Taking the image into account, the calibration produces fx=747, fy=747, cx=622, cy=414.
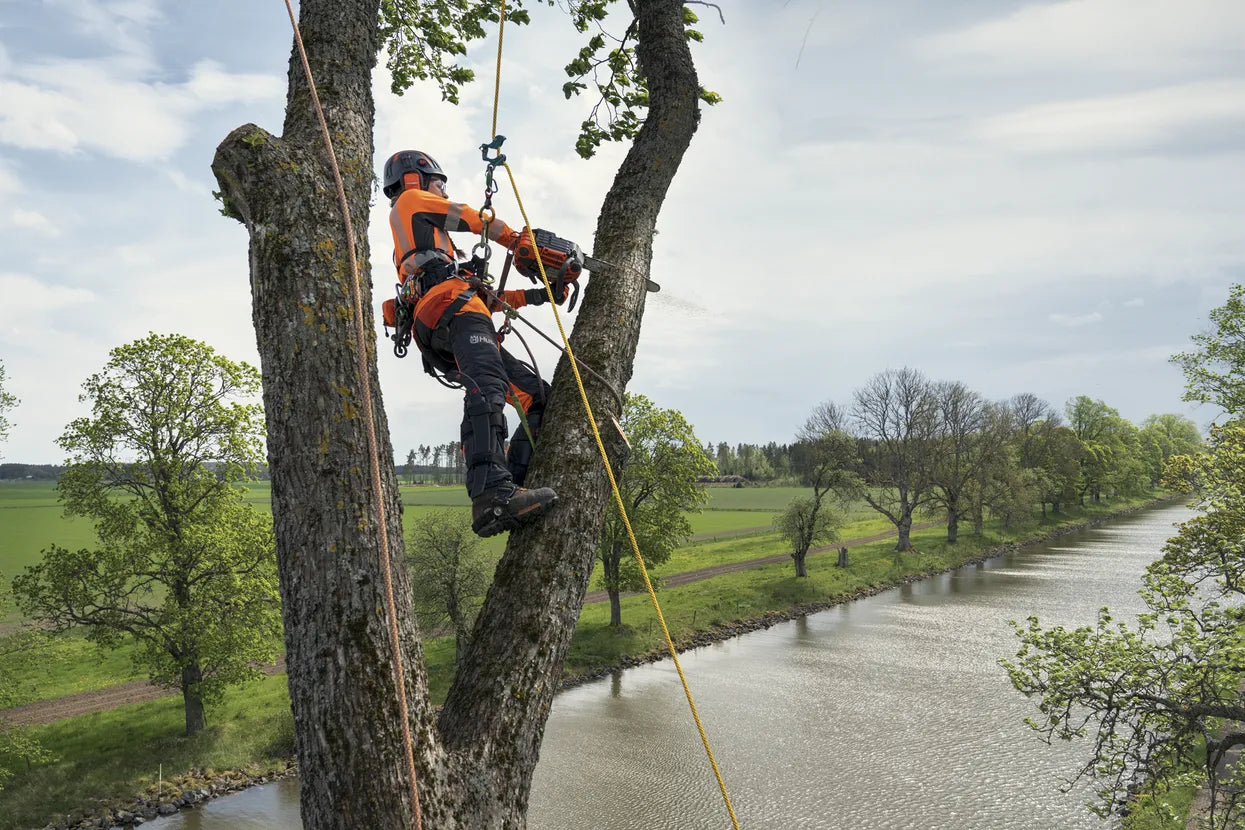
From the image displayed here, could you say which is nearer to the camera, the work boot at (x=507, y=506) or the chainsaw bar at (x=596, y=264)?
the work boot at (x=507, y=506)

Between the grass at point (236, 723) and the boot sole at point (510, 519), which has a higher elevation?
the boot sole at point (510, 519)

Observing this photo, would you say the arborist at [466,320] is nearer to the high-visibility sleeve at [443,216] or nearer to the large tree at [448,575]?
the high-visibility sleeve at [443,216]

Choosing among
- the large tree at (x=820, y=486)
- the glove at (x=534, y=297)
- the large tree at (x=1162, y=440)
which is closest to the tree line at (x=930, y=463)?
the large tree at (x=820, y=486)

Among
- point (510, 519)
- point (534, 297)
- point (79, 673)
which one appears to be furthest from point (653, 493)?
point (510, 519)

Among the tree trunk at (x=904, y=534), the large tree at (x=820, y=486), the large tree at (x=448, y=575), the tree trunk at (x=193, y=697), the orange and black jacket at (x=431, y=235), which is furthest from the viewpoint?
the tree trunk at (x=904, y=534)

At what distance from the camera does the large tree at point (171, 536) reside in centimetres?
1563

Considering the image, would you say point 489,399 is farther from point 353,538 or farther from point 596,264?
point 353,538

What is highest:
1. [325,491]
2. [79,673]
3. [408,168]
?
[408,168]

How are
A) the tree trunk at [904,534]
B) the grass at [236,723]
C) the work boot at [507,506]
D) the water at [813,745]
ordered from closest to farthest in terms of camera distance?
the work boot at [507,506]
the water at [813,745]
the grass at [236,723]
the tree trunk at [904,534]

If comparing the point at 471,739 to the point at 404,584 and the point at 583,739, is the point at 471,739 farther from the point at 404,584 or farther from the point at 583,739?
the point at 583,739

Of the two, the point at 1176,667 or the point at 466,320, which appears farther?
the point at 1176,667

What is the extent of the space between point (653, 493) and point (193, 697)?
14.0m

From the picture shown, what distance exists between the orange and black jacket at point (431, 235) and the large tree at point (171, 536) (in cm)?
1485

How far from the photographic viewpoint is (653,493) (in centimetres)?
2495
